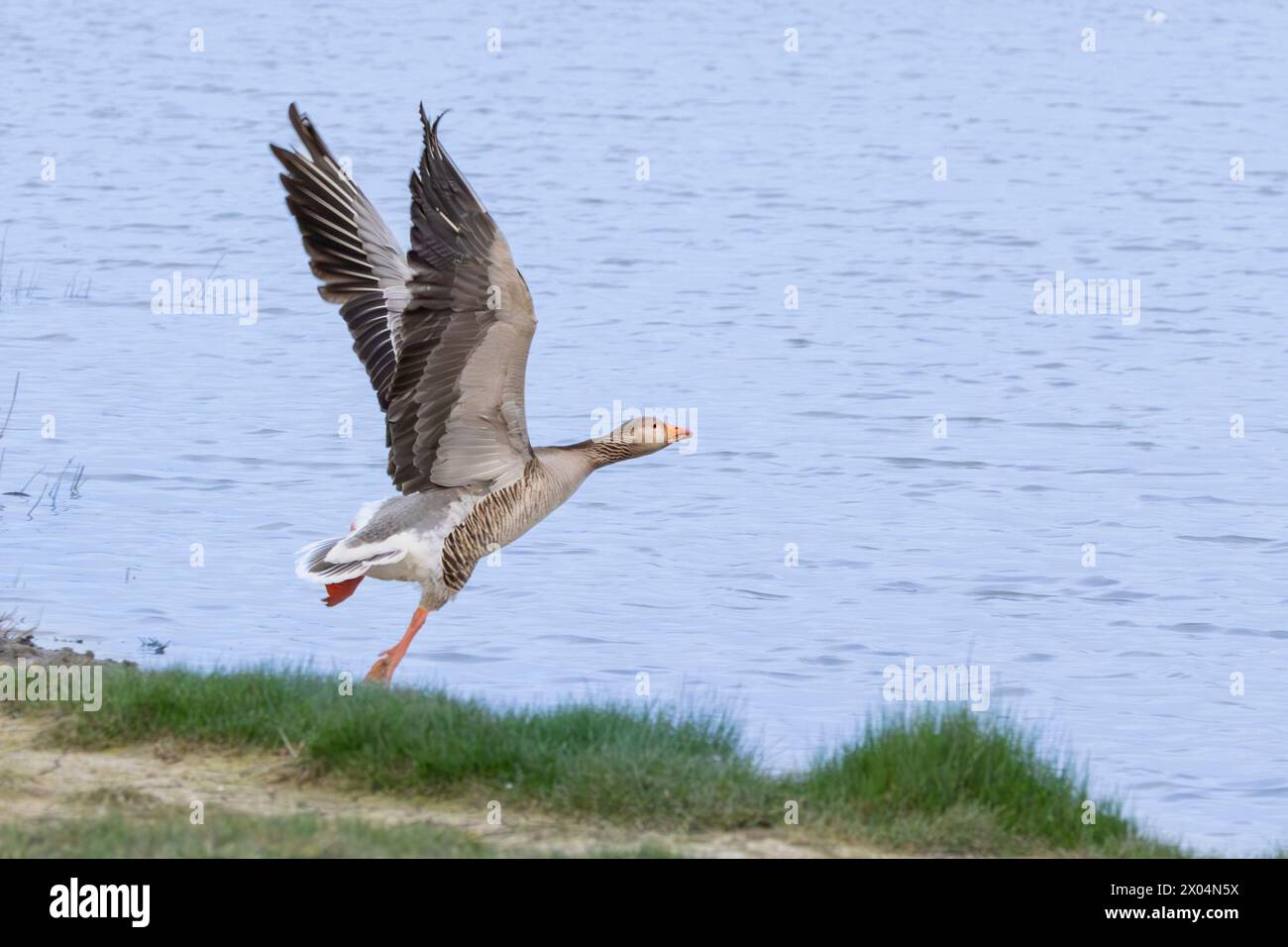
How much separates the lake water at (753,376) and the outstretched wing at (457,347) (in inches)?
55.9

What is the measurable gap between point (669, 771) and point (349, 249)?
4.29 m

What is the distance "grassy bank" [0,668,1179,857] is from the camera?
7285 mm

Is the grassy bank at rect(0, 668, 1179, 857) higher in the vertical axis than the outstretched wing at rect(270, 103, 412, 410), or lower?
lower

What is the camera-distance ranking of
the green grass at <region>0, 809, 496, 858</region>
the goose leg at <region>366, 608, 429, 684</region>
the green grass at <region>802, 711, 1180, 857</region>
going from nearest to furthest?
the green grass at <region>0, 809, 496, 858</region> → the green grass at <region>802, 711, 1180, 857</region> → the goose leg at <region>366, 608, 429, 684</region>

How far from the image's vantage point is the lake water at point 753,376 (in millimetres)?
11594

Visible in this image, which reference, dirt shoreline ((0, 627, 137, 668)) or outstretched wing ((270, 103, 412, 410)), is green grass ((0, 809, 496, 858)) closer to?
dirt shoreline ((0, 627, 137, 668))

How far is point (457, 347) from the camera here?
29.1 feet

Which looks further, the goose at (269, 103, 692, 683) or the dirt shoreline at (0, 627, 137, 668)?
the dirt shoreline at (0, 627, 137, 668)

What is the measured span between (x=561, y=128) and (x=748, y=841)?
2556cm

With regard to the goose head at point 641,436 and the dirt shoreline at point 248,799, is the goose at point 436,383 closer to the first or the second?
the goose head at point 641,436
